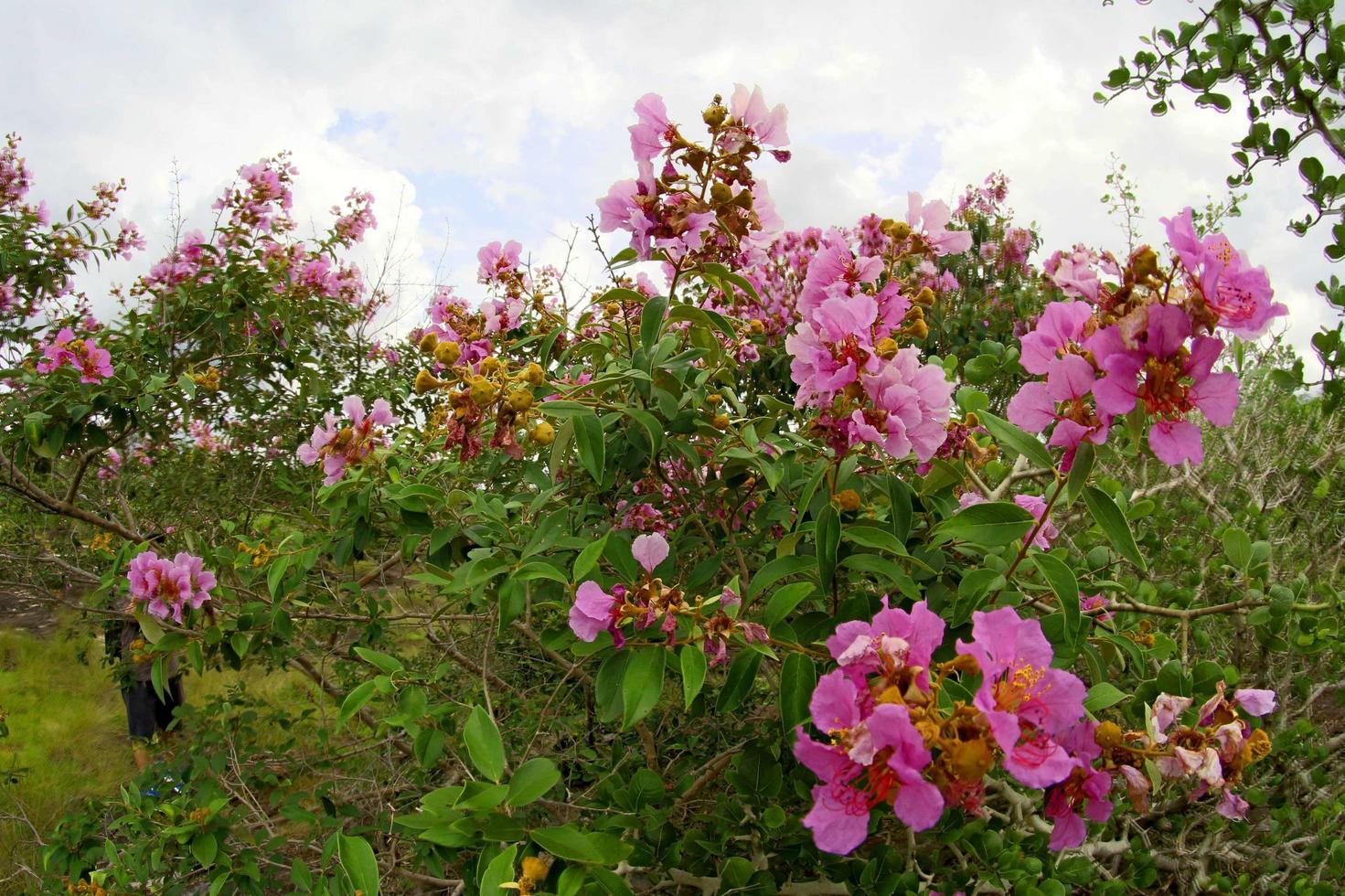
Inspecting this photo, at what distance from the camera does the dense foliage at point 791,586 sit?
818mm

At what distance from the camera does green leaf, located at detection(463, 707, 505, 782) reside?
3.28 feet

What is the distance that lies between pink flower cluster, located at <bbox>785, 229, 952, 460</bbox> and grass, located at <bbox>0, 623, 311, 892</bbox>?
3.63m

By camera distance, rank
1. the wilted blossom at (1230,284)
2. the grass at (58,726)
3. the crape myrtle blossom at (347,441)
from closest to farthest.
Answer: the wilted blossom at (1230,284) → the crape myrtle blossom at (347,441) → the grass at (58,726)

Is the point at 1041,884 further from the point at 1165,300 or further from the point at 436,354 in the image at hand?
the point at 436,354

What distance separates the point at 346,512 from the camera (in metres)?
1.74

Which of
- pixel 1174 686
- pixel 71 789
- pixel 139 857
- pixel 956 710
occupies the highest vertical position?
pixel 1174 686

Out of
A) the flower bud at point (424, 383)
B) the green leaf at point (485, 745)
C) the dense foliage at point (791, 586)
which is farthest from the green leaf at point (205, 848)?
the flower bud at point (424, 383)

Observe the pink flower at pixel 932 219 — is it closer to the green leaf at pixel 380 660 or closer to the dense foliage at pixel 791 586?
the dense foliage at pixel 791 586

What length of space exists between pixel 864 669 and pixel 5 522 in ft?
14.7

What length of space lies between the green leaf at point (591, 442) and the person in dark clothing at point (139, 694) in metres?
3.32

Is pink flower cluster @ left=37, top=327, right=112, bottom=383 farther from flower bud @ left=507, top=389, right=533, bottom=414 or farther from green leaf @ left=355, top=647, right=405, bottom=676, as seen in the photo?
flower bud @ left=507, top=389, right=533, bottom=414

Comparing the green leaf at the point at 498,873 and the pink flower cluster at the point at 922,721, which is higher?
the pink flower cluster at the point at 922,721

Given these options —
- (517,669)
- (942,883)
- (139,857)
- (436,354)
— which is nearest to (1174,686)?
(942,883)

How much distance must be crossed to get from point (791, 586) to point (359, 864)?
0.71 m
